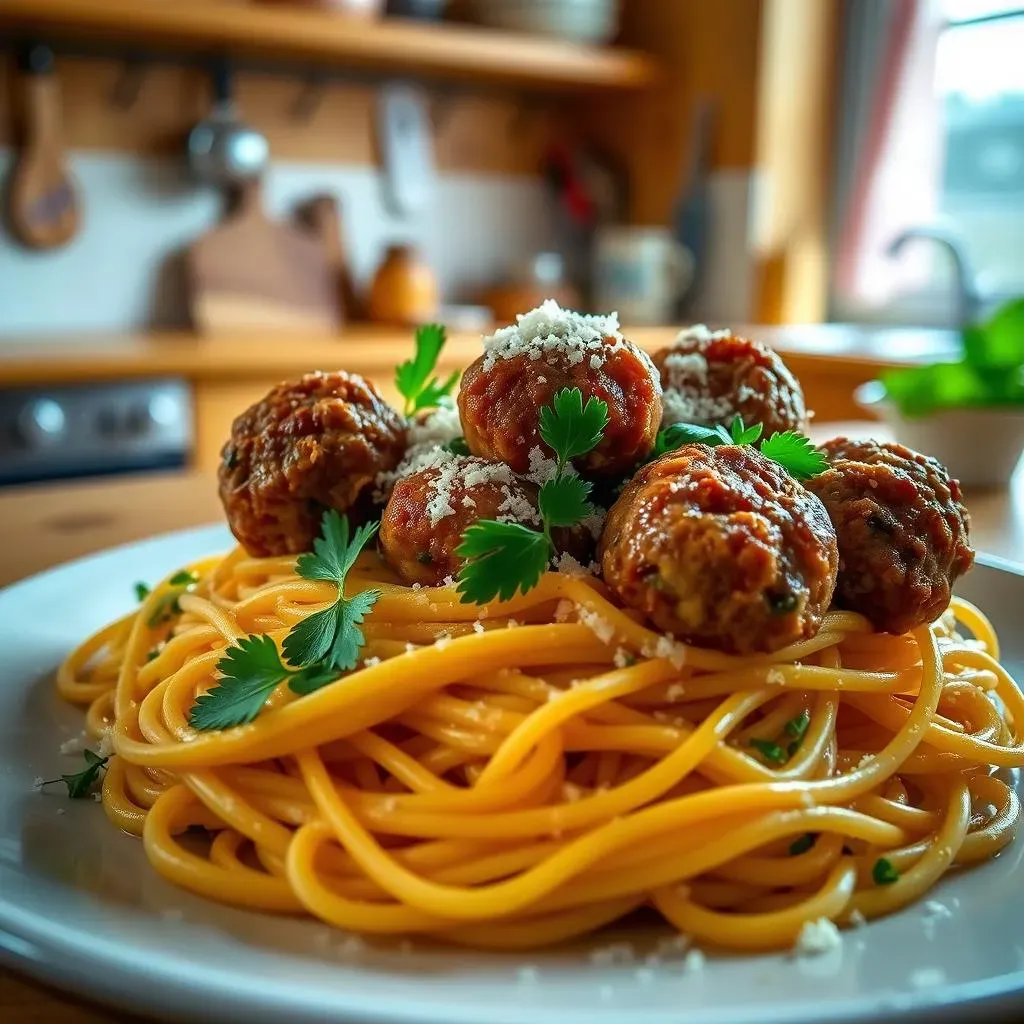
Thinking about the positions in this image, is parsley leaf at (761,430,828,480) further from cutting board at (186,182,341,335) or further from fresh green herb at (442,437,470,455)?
cutting board at (186,182,341,335)

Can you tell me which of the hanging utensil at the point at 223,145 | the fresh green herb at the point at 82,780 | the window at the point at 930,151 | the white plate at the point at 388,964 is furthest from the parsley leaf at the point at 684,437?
the window at the point at 930,151

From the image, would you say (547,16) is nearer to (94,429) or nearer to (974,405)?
(94,429)

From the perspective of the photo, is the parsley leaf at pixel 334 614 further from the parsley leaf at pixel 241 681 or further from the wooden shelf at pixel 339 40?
the wooden shelf at pixel 339 40

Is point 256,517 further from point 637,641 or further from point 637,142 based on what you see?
point 637,142

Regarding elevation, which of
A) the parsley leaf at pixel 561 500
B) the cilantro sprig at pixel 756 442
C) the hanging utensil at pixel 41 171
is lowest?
the parsley leaf at pixel 561 500

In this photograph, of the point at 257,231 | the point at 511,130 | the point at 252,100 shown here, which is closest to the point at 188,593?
the point at 257,231

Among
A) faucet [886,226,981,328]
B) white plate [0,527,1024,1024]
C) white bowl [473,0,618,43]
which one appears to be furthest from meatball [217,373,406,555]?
white bowl [473,0,618,43]
